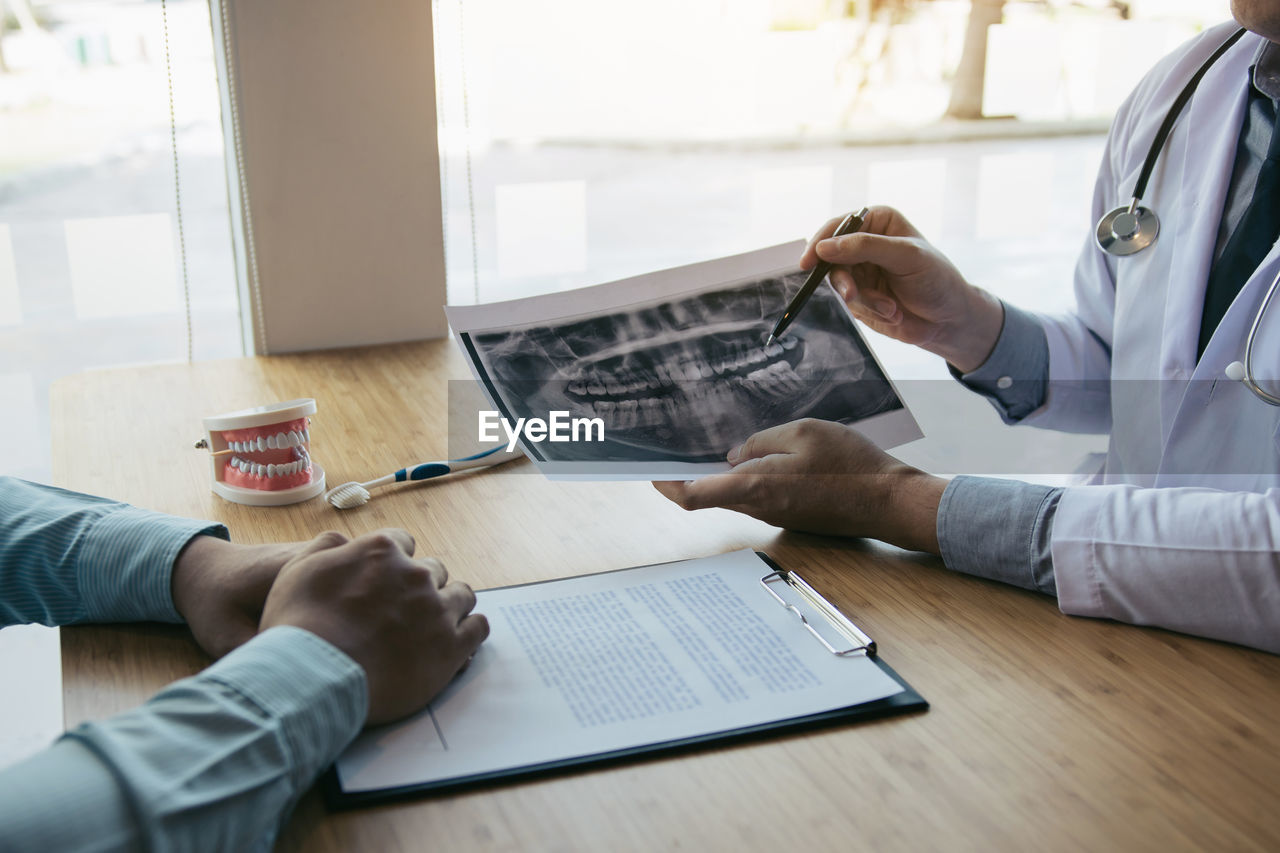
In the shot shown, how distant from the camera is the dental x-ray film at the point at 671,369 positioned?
99 centimetres

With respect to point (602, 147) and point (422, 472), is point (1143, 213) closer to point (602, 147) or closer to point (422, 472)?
point (422, 472)

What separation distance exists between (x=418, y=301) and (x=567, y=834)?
1.20 meters

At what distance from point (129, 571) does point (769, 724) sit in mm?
484

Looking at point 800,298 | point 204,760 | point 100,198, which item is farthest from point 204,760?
point 100,198

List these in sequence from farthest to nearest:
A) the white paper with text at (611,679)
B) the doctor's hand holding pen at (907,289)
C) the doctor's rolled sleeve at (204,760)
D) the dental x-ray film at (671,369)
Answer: the doctor's hand holding pen at (907,289) → the dental x-ray film at (671,369) → the white paper with text at (611,679) → the doctor's rolled sleeve at (204,760)

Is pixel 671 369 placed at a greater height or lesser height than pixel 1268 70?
lesser

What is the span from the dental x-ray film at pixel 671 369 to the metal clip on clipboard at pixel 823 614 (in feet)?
0.53

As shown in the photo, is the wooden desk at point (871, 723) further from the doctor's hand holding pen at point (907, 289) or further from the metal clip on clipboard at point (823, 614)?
the doctor's hand holding pen at point (907, 289)

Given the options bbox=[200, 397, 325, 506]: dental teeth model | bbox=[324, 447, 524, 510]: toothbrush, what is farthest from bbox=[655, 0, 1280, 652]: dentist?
bbox=[200, 397, 325, 506]: dental teeth model

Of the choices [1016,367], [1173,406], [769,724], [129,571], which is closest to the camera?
[769,724]

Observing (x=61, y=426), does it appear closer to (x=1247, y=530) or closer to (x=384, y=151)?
(x=384, y=151)

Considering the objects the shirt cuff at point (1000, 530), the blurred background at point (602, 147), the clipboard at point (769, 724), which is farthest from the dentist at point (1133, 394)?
the blurred background at point (602, 147)

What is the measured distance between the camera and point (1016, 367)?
1.29 meters

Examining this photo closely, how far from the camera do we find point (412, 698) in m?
0.66
